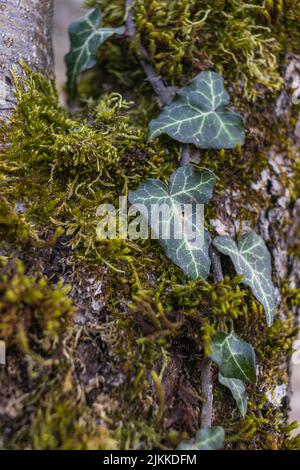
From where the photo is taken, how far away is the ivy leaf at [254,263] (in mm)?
1492

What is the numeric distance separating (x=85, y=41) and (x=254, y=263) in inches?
50.1

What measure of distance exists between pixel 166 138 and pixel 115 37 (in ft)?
2.02

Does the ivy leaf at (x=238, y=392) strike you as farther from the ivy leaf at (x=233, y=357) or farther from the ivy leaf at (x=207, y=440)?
the ivy leaf at (x=207, y=440)

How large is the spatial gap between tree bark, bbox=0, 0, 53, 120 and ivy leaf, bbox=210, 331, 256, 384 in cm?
109

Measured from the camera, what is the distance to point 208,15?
1.83 meters

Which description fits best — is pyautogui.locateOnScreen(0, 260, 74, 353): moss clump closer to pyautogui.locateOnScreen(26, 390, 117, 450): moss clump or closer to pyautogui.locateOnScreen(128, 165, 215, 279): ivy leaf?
pyautogui.locateOnScreen(26, 390, 117, 450): moss clump

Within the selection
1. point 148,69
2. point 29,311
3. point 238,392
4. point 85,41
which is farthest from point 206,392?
point 85,41

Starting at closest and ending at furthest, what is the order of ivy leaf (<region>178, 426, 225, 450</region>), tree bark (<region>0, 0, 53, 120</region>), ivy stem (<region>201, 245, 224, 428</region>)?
ivy leaf (<region>178, 426, 225, 450</region>) < ivy stem (<region>201, 245, 224, 428</region>) < tree bark (<region>0, 0, 53, 120</region>)

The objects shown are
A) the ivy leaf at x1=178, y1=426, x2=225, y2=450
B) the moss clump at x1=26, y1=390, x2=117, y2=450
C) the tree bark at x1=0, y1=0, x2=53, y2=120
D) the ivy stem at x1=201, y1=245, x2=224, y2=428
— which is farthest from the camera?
the tree bark at x1=0, y1=0, x2=53, y2=120

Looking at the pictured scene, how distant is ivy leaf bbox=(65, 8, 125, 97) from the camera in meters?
1.90

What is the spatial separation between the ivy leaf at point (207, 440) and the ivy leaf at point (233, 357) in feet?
0.58

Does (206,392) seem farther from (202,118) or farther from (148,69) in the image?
(148,69)

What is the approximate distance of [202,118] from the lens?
164cm

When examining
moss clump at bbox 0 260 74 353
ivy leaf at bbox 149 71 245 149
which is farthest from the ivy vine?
moss clump at bbox 0 260 74 353
